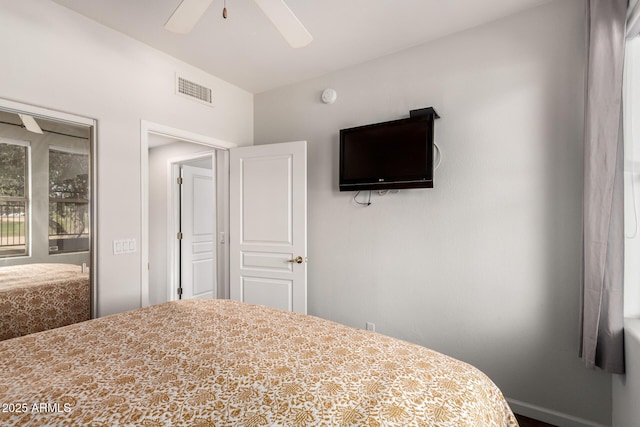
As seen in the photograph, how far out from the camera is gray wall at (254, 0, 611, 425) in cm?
192

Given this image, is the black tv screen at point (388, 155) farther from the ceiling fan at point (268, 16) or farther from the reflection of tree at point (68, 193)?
the reflection of tree at point (68, 193)

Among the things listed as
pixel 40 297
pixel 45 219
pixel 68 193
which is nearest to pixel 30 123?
pixel 68 193

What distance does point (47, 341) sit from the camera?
4.38 feet

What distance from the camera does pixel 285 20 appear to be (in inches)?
59.3

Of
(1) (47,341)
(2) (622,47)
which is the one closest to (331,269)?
(1) (47,341)

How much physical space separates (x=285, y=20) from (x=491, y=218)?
178 cm

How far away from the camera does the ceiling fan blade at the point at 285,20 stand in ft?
4.66

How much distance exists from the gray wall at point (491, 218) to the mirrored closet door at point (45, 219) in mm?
1939

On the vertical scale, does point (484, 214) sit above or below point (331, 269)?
above

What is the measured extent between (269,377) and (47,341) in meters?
1.05

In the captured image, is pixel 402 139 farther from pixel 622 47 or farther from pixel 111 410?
pixel 111 410

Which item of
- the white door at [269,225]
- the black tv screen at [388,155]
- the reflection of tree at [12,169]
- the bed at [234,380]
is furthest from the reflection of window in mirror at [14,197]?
the black tv screen at [388,155]

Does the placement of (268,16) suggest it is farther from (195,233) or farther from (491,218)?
(195,233)

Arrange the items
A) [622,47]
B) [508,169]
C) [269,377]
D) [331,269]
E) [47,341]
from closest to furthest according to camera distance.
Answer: [269,377], [47,341], [622,47], [508,169], [331,269]
